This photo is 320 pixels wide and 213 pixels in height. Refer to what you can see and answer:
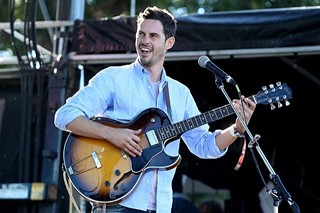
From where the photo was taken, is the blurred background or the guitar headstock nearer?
the guitar headstock

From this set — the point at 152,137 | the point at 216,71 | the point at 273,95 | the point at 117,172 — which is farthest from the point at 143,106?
the point at 273,95

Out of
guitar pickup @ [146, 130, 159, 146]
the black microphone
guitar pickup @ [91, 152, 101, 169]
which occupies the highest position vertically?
the black microphone

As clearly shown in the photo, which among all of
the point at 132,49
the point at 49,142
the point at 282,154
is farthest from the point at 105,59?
the point at 282,154

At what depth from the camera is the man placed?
4340 mm

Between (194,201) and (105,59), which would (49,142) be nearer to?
(105,59)

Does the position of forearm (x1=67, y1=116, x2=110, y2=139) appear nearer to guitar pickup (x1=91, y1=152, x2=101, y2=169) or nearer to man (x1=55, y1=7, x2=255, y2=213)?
man (x1=55, y1=7, x2=255, y2=213)

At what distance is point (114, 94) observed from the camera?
448 centimetres

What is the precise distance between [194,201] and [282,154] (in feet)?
4.32

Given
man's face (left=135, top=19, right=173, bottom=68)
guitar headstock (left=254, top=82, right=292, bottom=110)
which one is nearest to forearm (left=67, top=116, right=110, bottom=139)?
man's face (left=135, top=19, right=173, bottom=68)

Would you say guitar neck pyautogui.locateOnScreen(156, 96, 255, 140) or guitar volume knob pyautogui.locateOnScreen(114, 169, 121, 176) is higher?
guitar neck pyautogui.locateOnScreen(156, 96, 255, 140)

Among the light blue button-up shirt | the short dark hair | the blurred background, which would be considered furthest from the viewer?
the blurred background

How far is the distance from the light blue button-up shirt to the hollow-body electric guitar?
0.17ft

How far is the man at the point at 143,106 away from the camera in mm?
4340

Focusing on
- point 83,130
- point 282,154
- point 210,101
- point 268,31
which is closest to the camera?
point 83,130
